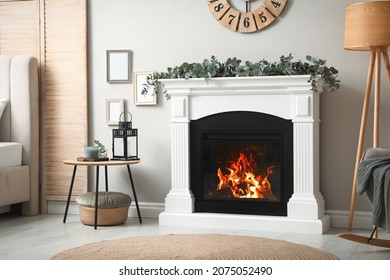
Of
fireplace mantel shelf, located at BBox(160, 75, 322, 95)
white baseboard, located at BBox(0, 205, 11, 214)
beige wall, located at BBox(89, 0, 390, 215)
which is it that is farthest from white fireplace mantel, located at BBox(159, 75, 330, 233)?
white baseboard, located at BBox(0, 205, 11, 214)

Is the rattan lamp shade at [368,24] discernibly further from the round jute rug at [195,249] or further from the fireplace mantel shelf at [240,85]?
the round jute rug at [195,249]

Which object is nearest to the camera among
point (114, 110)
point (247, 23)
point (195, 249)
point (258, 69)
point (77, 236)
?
point (195, 249)

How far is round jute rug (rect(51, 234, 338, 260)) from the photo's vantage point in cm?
441

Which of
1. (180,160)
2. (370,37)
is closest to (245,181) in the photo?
(180,160)

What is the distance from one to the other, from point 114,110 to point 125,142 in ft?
1.77

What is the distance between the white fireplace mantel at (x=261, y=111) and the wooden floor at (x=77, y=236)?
0.45 ft

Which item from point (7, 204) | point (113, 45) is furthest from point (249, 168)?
point (7, 204)

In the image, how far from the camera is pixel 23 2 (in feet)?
21.7

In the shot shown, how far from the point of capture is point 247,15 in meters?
5.93

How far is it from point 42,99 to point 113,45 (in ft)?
2.74

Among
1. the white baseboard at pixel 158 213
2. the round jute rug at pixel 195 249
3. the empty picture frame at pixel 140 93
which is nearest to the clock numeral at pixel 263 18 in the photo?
the empty picture frame at pixel 140 93

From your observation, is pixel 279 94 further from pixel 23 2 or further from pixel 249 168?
pixel 23 2

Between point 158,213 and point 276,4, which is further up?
point 276,4

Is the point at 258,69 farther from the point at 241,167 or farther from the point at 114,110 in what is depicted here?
the point at 114,110
